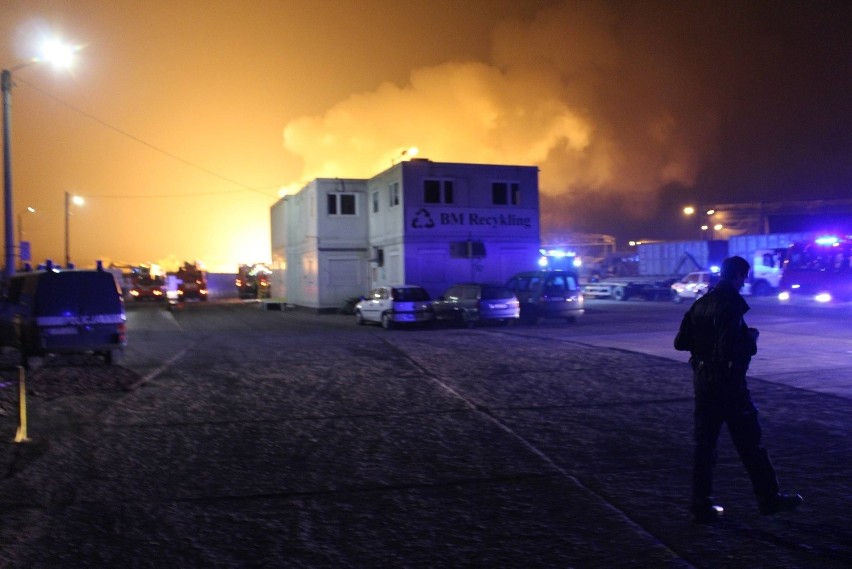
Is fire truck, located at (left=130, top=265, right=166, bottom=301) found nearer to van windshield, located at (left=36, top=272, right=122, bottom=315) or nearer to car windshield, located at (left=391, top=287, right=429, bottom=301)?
car windshield, located at (left=391, top=287, right=429, bottom=301)

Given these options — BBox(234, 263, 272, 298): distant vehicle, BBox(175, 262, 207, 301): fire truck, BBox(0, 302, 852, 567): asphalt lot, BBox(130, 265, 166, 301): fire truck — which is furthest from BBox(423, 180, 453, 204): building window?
BBox(130, 265, 166, 301): fire truck

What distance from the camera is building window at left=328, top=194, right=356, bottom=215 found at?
3771 cm

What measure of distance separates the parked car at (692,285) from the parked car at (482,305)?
14.6m

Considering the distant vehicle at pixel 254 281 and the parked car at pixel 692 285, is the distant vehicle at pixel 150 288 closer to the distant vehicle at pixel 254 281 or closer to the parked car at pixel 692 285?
the distant vehicle at pixel 254 281

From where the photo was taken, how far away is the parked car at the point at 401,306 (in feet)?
81.6

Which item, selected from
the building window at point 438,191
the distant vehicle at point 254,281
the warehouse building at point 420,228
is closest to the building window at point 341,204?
the warehouse building at point 420,228

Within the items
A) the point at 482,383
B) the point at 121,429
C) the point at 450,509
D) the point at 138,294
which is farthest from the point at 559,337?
the point at 138,294

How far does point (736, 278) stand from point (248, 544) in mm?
3924

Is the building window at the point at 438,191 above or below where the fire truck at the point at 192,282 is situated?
above

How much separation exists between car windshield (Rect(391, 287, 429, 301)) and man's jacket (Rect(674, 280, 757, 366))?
19797 mm

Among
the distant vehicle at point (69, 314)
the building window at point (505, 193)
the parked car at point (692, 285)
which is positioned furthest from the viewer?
the parked car at point (692, 285)

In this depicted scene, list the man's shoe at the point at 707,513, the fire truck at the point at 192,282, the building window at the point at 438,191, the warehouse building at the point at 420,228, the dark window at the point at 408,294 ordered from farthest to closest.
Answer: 1. the fire truck at the point at 192,282
2. the building window at the point at 438,191
3. the warehouse building at the point at 420,228
4. the dark window at the point at 408,294
5. the man's shoe at the point at 707,513

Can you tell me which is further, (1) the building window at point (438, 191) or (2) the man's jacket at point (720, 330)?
(1) the building window at point (438, 191)

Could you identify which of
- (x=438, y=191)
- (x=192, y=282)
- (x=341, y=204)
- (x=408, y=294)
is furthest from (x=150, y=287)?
(x=408, y=294)
